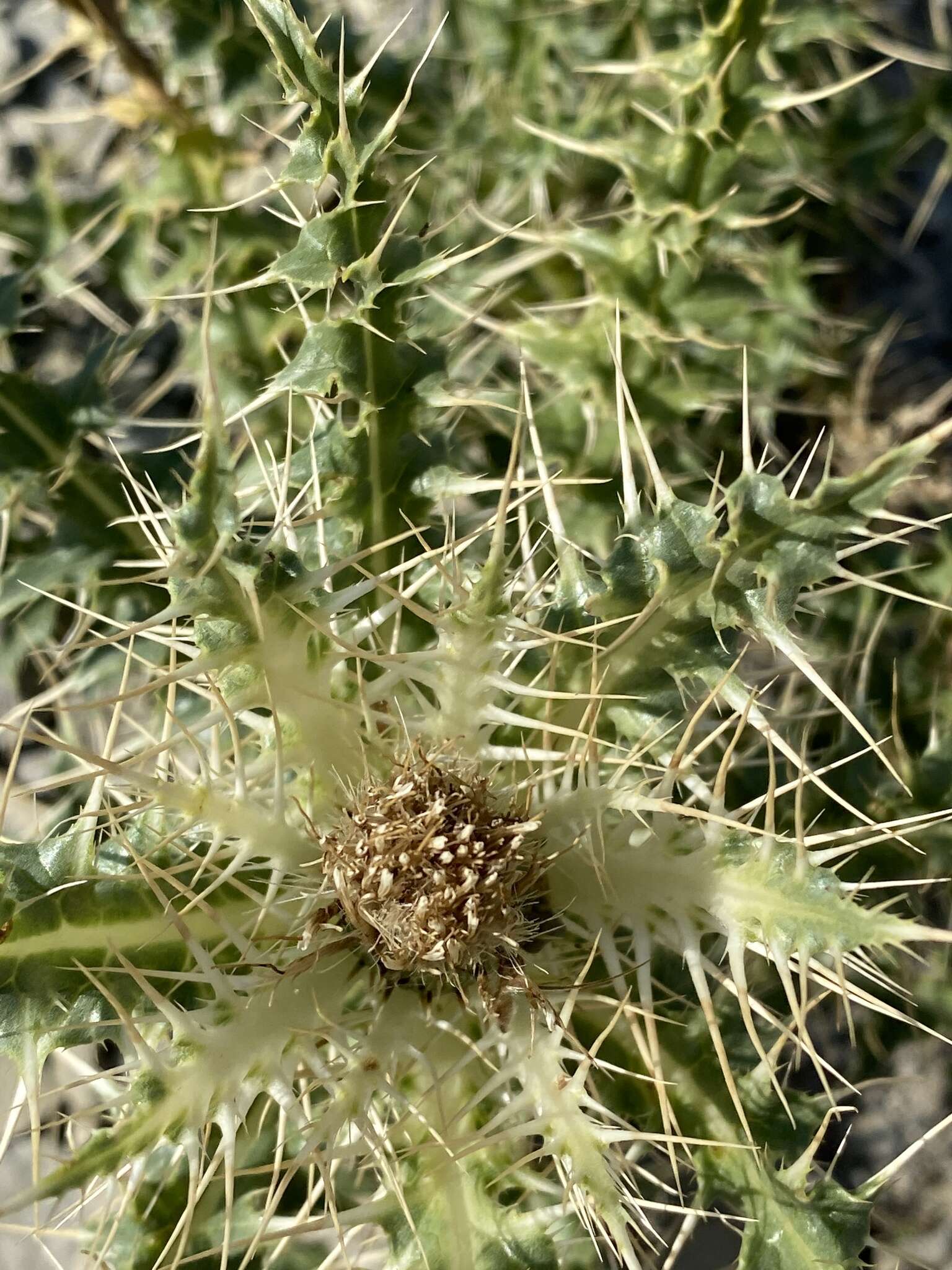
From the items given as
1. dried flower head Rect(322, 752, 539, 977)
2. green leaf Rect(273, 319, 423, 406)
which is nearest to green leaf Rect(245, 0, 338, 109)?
green leaf Rect(273, 319, 423, 406)

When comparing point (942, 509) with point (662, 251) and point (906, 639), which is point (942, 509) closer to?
point (906, 639)

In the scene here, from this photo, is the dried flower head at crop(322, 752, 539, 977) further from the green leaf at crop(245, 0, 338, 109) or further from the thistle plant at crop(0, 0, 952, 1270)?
the green leaf at crop(245, 0, 338, 109)

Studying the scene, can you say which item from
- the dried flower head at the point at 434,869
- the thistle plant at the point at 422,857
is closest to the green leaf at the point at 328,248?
the thistle plant at the point at 422,857

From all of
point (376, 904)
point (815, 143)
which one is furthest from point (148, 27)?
point (376, 904)

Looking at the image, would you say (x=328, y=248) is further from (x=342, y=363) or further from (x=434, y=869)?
(x=434, y=869)

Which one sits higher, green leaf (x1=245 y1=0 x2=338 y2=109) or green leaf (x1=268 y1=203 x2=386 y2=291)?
green leaf (x1=245 y1=0 x2=338 y2=109)

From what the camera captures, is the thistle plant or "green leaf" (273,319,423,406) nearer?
the thistle plant

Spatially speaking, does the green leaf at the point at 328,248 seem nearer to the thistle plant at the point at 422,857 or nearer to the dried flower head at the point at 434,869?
the thistle plant at the point at 422,857

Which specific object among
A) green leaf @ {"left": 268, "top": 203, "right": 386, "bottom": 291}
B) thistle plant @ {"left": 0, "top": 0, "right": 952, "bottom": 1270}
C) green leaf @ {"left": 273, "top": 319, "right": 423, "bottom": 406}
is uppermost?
green leaf @ {"left": 268, "top": 203, "right": 386, "bottom": 291}
